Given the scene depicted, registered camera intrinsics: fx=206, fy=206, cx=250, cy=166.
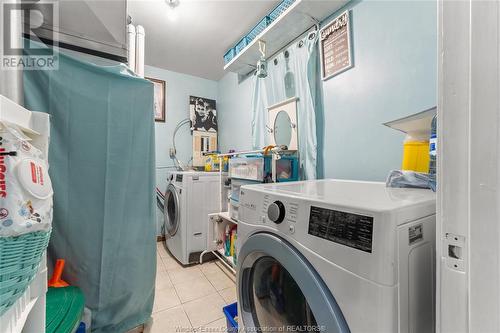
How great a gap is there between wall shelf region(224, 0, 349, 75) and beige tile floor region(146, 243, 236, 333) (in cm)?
211

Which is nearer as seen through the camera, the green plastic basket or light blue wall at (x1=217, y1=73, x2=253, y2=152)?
the green plastic basket

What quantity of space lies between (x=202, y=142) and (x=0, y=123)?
2.65 metres

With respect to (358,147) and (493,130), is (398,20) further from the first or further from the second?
(493,130)

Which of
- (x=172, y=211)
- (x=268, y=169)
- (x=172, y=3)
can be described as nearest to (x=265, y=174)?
(x=268, y=169)

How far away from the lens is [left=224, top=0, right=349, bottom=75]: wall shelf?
1.39 m

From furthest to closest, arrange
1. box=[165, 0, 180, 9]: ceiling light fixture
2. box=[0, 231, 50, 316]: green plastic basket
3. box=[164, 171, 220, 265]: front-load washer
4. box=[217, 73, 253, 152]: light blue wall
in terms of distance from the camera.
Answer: box=[217, 73, 253, 152]: light blue wall
box=[164, 171, 220, 265]: front-load washer
box=[165, 0, 180, 9]: ceiling light fixture
box=[0, 231, 50, 316]: green plastic basket

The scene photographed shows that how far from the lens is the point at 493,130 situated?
0.34 m

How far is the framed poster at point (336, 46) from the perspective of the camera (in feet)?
4.45

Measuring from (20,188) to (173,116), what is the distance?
267 cm

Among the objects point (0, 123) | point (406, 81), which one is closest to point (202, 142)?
point (406, 81)

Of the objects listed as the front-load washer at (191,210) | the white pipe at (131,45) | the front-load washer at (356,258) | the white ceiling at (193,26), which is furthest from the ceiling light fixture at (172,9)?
the front-load washer at (356,258)

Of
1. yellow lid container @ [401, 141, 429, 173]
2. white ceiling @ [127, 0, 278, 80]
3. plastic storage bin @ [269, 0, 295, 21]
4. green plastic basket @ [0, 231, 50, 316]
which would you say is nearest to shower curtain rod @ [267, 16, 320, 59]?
plastic storage bin @ [269, 0, 295, 21]

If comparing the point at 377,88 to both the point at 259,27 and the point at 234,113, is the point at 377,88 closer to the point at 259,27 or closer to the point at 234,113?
the point at 259,27

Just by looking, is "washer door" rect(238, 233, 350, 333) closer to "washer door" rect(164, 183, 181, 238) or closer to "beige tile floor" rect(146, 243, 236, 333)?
"beige tile floor" rect(146, 243, 236, 333)
